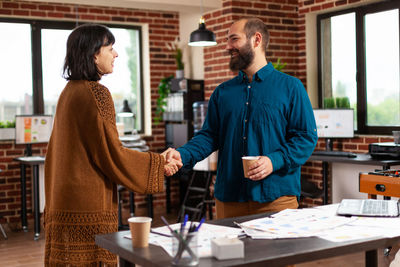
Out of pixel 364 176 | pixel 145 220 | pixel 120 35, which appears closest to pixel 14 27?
pixel 120 35

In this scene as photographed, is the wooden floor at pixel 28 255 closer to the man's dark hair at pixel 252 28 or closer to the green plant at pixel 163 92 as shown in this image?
the green plant at pixel 163 92

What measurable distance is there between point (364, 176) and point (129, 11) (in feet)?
13.9

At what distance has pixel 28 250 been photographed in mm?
5156

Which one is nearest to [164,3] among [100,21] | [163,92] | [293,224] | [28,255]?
[100,21]

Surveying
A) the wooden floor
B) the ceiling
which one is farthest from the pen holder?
the ceiling

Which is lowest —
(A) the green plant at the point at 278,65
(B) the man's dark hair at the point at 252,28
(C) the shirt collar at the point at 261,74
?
(C) the shirt collar at the point at 261,74

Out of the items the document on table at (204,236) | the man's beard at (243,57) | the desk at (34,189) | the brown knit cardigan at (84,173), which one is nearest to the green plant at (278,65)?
the desk at (34,189)

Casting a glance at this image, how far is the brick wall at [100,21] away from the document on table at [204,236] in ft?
15.6

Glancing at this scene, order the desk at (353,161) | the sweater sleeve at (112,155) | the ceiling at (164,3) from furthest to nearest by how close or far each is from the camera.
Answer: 1. the ceiling at (164,3)
2. the desk at (353,161)
3. the sweater sleeve at (112,155)

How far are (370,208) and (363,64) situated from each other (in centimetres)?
379

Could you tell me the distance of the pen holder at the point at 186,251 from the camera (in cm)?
161

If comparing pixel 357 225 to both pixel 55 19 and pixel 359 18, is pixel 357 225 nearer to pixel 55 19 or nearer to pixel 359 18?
pixel 359 18

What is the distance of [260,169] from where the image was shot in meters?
2.41

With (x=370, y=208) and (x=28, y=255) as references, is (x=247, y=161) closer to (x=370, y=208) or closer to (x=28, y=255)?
(x=370, y=208)
